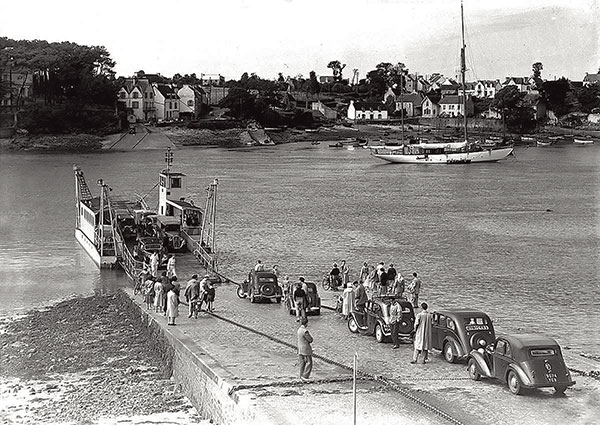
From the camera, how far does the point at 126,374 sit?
19688 millimetres

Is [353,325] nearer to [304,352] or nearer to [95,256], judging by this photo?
[304,352]

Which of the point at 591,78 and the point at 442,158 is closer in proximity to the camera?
the point at 442,158

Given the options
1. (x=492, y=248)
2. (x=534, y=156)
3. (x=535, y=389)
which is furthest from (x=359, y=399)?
(x=534, y=156)

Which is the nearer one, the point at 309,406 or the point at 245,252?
the point at 309,406

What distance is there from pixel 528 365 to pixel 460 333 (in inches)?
97.7

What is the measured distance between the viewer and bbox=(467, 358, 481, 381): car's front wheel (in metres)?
15.6

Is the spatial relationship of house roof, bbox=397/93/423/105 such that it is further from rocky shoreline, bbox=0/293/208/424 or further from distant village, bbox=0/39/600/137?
rocky shoreline, bbox=0/293/208/424

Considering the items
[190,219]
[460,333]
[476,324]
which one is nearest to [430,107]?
[190,219]

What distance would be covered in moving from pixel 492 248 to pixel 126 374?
2553 centimetres

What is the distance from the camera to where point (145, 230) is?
121 feet

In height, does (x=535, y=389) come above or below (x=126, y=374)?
above

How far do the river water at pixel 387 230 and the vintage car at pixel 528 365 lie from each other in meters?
7.34

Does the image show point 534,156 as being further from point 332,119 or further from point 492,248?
point 492,248

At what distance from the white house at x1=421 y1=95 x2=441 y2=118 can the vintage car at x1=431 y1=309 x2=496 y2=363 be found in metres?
178
